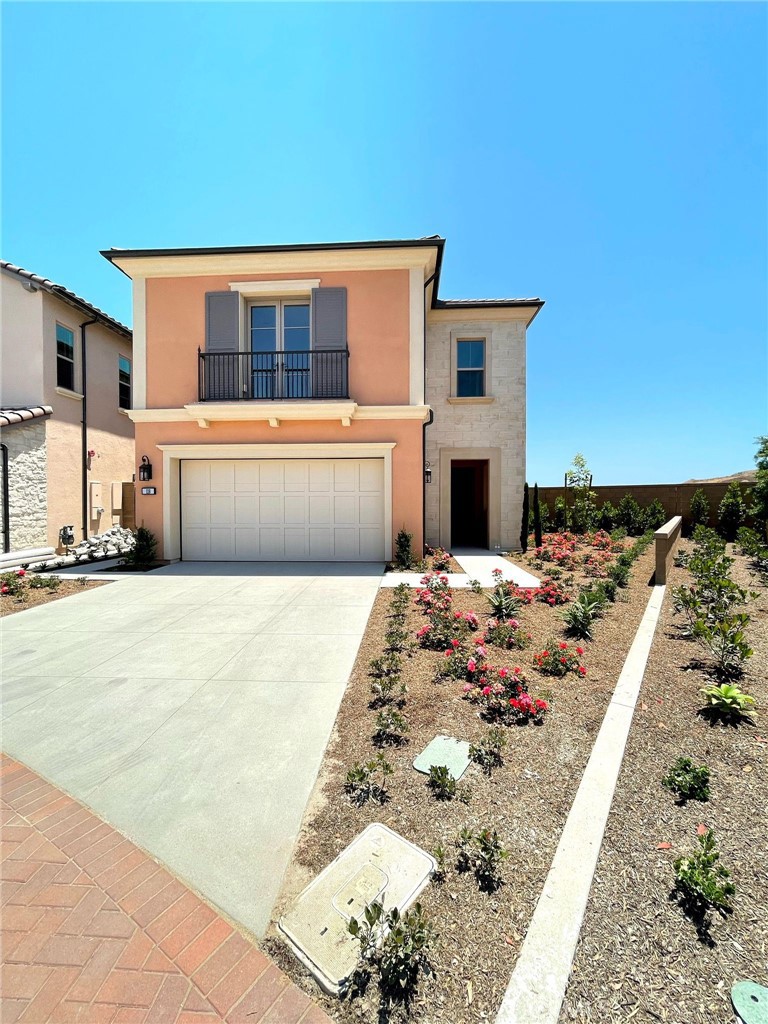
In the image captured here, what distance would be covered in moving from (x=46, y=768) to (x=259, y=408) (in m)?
7.46

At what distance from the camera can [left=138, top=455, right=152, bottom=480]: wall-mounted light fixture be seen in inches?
374

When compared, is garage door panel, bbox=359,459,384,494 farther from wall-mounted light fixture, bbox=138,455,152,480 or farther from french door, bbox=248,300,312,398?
wall-mounted light fixture, bbox=138,455,152,480

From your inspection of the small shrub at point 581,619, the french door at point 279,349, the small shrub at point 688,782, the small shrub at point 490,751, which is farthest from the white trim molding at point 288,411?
the small shrub at point 688,782

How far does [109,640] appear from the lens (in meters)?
4.98

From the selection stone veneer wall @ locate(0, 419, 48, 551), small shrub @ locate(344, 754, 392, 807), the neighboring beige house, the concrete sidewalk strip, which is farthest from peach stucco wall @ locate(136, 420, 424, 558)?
small shrub @ locate(344, 754, 392, 807)

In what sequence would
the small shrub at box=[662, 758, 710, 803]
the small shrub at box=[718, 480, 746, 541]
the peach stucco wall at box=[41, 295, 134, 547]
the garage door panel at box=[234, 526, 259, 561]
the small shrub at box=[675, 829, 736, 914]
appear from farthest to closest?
1. the small shrub at box=[718, 480, 746, 541]
2. the peach stucco wall at box=[41, 295, 134, 547]
3. the garage door panel at box=[234, 526, 259, 561]
4. the small shrub at box=[662, 758, 710, 803]
5. the small shrub at box=[675, 829, 736, 914]

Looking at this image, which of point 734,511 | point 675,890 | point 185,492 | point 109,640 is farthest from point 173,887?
point 734,511

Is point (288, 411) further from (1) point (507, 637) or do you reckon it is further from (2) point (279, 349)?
(1) point (507, 637)

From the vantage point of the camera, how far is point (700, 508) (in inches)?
534

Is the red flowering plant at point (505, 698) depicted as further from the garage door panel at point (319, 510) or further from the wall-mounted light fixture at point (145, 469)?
the wall-mounted light fixture at point (145, 469)

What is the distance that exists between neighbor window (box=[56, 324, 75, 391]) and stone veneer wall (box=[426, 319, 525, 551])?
10.4 meters

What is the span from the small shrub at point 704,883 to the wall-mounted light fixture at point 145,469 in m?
10.7

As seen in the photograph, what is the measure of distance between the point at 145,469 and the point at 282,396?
12.2 feet

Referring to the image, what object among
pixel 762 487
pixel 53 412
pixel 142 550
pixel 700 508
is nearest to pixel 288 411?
pixel 142 550
